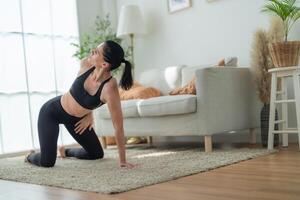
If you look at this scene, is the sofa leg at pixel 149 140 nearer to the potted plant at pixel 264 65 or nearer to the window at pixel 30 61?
the window at pixel 30 61

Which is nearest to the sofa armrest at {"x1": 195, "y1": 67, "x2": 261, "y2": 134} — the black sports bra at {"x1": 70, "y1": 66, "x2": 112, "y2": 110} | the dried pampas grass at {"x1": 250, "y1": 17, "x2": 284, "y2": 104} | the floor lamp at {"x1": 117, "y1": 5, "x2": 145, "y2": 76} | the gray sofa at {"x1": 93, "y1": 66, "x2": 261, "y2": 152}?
the gray sofa at {"x1": 93, "y1": 66, "x2": 261, "y2": 152}

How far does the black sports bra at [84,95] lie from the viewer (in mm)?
2678

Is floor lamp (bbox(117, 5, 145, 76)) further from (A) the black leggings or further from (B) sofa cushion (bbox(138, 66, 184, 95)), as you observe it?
(A) the black leggings

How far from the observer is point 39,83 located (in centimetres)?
466

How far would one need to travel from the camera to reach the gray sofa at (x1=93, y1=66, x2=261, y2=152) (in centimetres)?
316

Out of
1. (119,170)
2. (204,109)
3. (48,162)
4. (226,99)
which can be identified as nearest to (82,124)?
(48,162)

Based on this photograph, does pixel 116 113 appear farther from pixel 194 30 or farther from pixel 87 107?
pixel 194 30

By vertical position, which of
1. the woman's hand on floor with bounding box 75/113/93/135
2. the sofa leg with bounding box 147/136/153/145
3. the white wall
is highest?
the white wall

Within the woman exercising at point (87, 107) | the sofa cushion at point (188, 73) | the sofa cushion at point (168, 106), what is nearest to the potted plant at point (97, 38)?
the sofa cushion at point (188, 73)

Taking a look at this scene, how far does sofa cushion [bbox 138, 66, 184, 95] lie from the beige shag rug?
1.01 meters

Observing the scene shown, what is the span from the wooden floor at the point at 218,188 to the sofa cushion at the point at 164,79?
1802mm

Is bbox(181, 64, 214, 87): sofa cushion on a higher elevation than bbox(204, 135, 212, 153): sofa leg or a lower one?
higher

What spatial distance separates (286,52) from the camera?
3033 millimetres

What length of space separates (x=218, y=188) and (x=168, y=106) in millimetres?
1459
